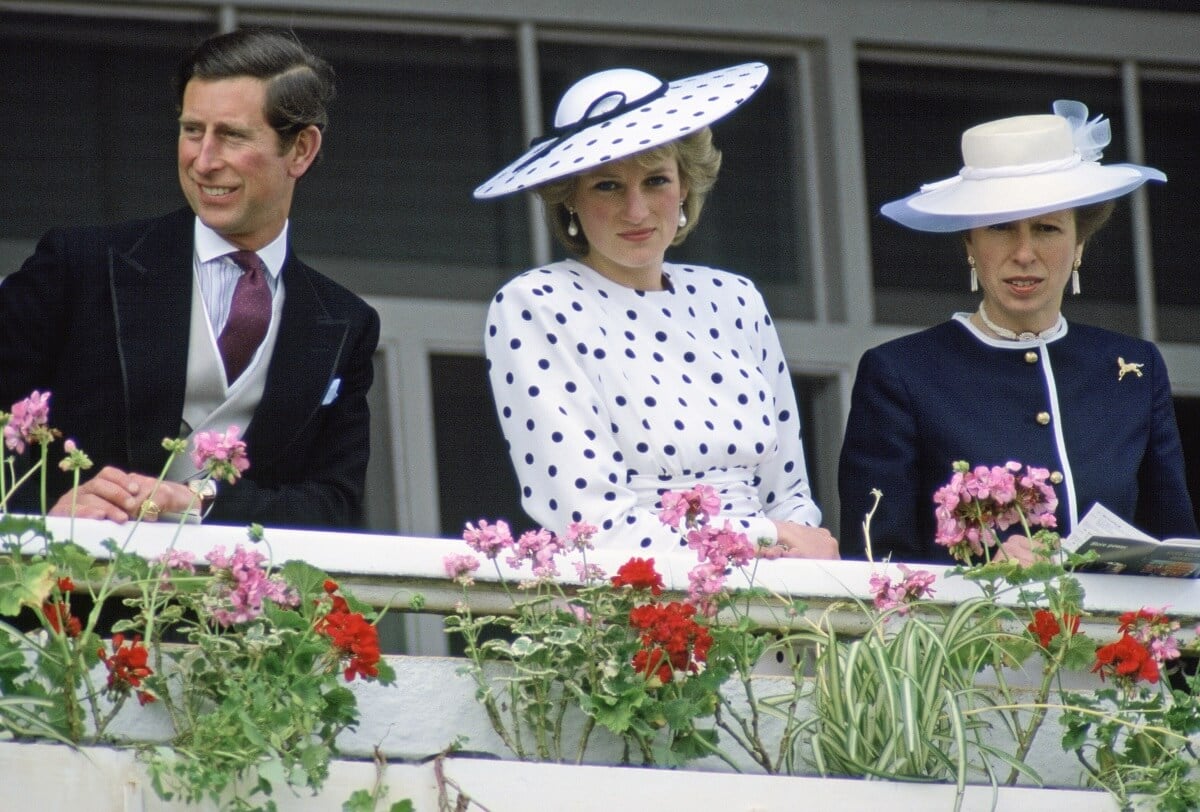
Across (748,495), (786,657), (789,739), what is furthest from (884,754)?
(748,495)

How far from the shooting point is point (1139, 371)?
4.81m

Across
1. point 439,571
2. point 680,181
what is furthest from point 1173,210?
point 439,571

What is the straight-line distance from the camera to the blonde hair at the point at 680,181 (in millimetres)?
4605

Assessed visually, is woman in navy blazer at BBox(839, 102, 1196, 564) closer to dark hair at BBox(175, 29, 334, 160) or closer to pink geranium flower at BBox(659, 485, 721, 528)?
pink geranium flower at BBox(659, 485, 721, 528)

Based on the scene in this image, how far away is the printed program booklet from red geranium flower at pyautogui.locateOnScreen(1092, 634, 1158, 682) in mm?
205

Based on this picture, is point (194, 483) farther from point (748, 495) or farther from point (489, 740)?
point (748, 495)

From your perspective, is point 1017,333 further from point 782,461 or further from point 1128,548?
point 1128,548

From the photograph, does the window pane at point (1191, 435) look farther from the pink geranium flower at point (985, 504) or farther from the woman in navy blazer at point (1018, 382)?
the pink geranium flower at point (985, 504)

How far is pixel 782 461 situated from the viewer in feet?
15.3

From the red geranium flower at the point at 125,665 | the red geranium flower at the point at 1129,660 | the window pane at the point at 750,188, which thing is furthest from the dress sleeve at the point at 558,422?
the window pane at the point at 750,188

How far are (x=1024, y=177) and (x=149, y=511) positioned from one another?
1876 mm

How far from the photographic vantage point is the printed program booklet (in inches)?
159

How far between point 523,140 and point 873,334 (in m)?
1.12

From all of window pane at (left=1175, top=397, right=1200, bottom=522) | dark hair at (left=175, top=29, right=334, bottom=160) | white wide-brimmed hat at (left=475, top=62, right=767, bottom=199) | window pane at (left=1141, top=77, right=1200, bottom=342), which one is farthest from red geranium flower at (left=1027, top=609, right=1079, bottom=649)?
window pane at (left=1141, top=77, right=1200, bottom=342)
